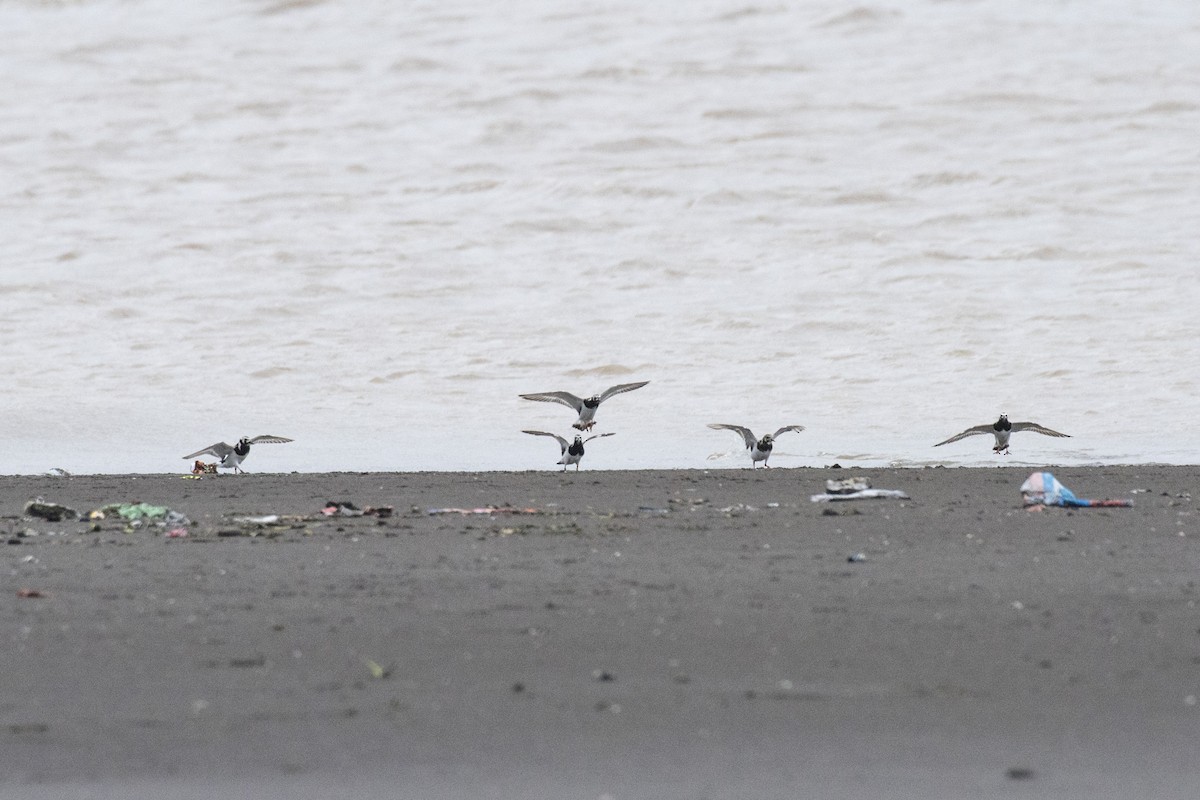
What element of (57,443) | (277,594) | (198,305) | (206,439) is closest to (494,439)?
(206,439)

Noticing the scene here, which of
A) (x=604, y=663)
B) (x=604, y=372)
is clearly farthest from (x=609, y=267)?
(x=604, y=663)

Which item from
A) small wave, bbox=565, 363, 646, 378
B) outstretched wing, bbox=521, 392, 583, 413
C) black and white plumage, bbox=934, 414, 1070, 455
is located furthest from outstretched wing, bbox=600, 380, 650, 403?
small wave, bbox=565, 363, 646, 378

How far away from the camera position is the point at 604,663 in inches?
210

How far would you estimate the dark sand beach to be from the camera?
4.39m

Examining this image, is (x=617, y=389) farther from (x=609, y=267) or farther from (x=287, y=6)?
(x=287, y=6)

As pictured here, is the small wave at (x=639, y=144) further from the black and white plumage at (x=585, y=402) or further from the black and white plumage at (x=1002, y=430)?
the black and white plumage at (x=1002, y=430)

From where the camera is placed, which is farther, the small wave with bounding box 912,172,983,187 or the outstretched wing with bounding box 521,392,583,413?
the small wave with bounding box 912,172,983,187

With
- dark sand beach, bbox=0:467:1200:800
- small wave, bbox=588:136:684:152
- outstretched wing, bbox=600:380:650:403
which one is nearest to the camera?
dark sand beach, bbox=0:467:1200:800

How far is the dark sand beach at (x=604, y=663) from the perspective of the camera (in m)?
4.39

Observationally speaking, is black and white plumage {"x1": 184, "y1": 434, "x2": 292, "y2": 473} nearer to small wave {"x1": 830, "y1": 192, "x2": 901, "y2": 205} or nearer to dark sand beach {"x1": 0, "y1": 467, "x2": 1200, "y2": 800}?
dark sand beach {"x1": 0, "y1": 467, "x2": 1200, "y2": 800}

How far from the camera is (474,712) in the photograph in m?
4.85

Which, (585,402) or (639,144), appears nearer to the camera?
(585,402)

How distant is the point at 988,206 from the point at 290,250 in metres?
10.5

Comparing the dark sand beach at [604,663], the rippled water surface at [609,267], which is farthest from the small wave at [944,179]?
the dark sand beach at [604,663]
